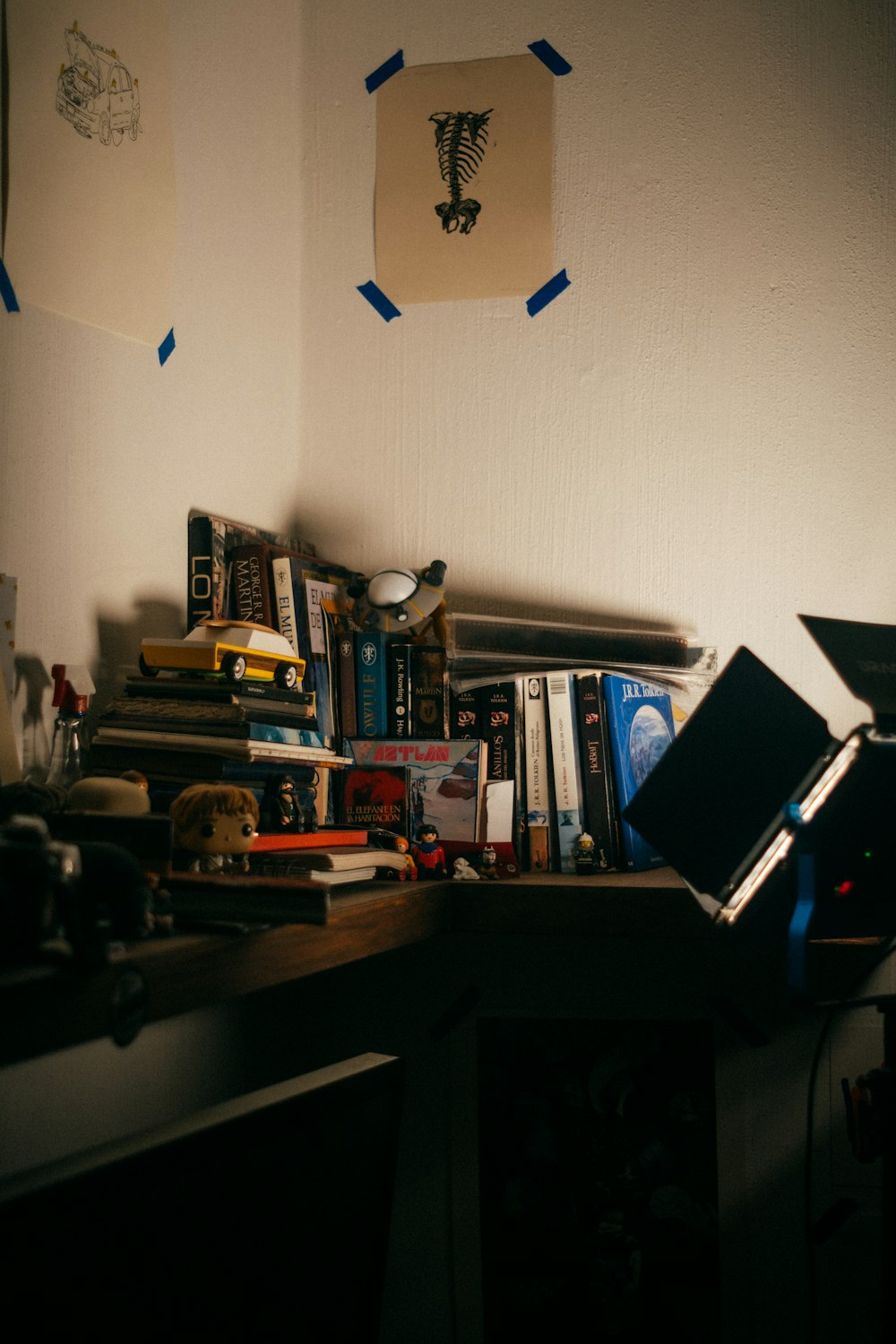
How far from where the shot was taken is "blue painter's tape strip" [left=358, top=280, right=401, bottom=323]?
1690mm

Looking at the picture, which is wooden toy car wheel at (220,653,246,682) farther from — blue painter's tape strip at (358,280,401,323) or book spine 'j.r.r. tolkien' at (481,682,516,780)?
blue painter's tape strip at (358,280,401,323)

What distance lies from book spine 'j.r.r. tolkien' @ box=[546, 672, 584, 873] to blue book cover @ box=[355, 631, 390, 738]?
0.23 m

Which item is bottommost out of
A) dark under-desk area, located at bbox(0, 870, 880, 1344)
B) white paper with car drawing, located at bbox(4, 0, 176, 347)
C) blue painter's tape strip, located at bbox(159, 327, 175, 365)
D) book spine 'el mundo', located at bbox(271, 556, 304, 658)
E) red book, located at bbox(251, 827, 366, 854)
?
dark under-desk area, located at bbox(0, 870, 880, 1344)

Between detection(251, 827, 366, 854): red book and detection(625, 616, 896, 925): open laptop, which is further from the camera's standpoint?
detection(251, 827, 366, 854): red book

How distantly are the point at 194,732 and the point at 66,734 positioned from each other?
0.43ft

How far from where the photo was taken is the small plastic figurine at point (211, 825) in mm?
929

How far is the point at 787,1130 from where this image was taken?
4.66ft

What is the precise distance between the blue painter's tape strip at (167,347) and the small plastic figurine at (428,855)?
0.71 meters

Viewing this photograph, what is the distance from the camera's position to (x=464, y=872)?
1.26 meters

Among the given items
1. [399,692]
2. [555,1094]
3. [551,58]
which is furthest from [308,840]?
[551,58]

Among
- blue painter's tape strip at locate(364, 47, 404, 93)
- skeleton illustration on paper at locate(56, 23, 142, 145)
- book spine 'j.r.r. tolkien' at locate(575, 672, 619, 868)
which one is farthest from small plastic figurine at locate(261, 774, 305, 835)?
blue painter's tape strip at locate(364, 47, 404, 93)

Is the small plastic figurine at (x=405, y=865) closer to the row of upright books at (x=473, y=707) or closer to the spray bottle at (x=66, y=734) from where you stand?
the row of upright books at (x=473, y=707)

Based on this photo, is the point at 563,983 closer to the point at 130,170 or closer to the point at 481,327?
the point at 481,327

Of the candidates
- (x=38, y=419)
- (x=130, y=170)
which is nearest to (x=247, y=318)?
(x=130, y=170)
